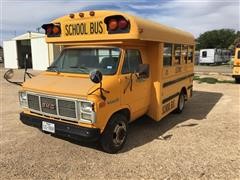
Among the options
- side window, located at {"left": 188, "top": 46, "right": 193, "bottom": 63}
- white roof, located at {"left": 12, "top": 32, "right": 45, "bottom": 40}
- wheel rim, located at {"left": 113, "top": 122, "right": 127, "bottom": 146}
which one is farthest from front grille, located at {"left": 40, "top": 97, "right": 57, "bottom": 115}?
white roof, located at {"left": 12, "top": 32, "right": 45, "bottom": 40}

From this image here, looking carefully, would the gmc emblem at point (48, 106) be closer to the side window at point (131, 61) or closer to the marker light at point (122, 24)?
the side window at point (131, 61)

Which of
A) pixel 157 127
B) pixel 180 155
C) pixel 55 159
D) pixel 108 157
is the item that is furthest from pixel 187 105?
pixel 55 159

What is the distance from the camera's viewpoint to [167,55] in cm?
627

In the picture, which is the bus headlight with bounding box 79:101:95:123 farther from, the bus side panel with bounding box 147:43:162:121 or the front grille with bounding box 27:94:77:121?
the bus side panel with bounding box 147:43:162:121

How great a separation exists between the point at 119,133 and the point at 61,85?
1.46 m

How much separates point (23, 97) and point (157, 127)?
135 inches

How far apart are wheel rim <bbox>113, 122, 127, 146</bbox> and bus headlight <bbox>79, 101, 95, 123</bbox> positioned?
29.7 inches

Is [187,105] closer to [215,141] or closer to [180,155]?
[215,141]

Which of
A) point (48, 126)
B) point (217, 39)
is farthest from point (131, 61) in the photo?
point (217, 39)

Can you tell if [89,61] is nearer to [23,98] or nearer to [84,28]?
[84,28]

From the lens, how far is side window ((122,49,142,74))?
16.1 feet

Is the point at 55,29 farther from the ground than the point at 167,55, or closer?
farther from the ground

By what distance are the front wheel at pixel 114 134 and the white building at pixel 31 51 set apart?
21.7 m

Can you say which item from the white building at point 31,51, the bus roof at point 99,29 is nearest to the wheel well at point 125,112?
the bus roof at point 99,29
